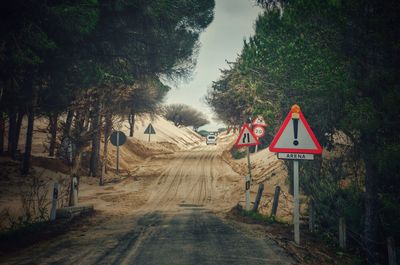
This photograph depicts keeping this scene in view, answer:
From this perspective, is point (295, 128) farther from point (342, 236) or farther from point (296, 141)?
point (342, 236)

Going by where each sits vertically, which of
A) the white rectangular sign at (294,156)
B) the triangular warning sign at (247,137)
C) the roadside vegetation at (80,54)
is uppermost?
the roadside vegetation at (80,54)

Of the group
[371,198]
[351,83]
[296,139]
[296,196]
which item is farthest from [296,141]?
[371,198]

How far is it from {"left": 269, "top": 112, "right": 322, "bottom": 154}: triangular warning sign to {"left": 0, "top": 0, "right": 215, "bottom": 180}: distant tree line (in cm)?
623

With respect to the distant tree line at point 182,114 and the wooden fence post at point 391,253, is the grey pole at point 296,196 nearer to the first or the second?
the wooden fence post at point 391,253

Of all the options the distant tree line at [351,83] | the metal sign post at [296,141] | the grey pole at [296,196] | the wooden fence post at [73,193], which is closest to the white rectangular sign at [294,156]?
the metal sign post at [296,141]

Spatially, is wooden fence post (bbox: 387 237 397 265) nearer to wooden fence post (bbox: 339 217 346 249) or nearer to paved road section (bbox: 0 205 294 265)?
wooden fence post (bbox: 339 217 346 249)

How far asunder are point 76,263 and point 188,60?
12.9 m

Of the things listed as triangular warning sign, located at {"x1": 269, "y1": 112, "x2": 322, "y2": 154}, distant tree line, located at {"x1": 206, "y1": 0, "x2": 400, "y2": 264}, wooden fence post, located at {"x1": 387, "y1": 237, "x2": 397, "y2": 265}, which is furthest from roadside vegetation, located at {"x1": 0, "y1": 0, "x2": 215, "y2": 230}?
wooden fence post, located at {"x1": 387, "y1": 237, "x2": 397, "y2": 265}

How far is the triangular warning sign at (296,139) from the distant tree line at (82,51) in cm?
623

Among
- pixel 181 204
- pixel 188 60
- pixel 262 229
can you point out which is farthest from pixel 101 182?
pixel 262 229

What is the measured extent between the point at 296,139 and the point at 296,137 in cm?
4

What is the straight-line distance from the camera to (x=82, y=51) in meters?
10.5

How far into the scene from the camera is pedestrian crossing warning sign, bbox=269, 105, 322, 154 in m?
5.25

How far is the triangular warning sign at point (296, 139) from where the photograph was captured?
17.2 ft
